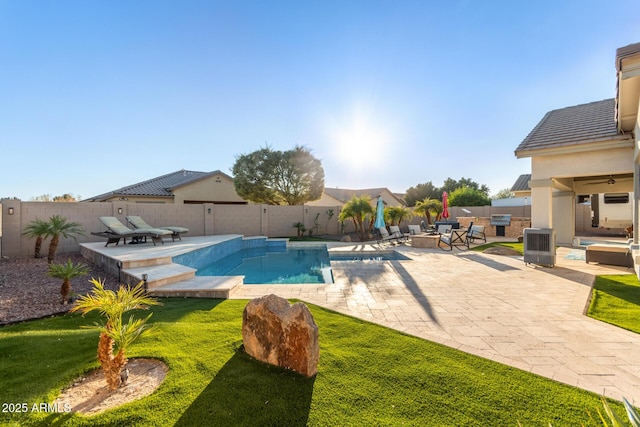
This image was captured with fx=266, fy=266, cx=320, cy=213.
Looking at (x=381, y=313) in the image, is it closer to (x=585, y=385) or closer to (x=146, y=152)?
(x=585, y=385)

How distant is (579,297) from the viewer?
530 cm

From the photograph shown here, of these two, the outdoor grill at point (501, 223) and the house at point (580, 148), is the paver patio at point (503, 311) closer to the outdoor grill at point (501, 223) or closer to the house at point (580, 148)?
the house at point (580, 148)

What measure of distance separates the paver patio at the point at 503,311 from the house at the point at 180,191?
17143mm

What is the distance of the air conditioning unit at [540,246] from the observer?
786 cm

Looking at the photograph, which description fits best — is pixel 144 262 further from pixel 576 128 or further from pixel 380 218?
pixel 576 128

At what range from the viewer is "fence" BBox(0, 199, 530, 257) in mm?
9516

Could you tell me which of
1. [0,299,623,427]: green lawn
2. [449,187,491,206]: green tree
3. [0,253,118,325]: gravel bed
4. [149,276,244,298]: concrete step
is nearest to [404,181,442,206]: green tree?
[449,187,491,206]: green tree

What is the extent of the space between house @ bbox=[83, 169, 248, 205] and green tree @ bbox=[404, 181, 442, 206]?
1166 inches

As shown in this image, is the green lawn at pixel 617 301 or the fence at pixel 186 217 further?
the fence at pixel 186 217

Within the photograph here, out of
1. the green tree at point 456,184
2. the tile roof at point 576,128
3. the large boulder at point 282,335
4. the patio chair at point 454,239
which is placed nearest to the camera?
the large boulder at point 282,335

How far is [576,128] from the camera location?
9406 millimetres

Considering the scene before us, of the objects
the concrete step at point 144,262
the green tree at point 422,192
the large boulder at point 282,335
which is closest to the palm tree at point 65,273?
the concrete step at point 144,262

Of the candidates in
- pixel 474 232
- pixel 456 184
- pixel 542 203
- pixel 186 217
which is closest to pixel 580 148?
pixel 542 203

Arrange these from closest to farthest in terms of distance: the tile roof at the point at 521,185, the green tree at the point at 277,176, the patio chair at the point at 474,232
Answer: the patio chair at the point at 474,232 < the tile roof at the point at 521,185 < the green tree at the point at 277,176
